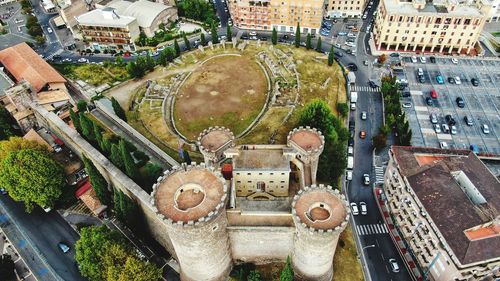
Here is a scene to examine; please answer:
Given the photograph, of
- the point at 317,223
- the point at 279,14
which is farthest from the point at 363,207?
the point at 279,14

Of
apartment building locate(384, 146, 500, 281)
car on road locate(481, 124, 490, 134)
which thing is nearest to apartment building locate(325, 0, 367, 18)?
car on road locate(481, 124, 490, 134)

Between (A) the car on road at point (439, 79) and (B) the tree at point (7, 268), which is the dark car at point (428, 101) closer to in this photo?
(A) the car on road at point (439, 79)

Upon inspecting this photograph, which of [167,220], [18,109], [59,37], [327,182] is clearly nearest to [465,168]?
[327,182]

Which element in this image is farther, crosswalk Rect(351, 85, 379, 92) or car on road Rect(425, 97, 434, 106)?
crosswalk Rect(351, 85, 379, 92)

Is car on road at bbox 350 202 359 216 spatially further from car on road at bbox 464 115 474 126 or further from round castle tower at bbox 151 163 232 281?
car on road at bbox 464 115 474 126

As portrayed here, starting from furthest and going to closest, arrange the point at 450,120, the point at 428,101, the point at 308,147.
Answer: the point at 428,101
the point at 450,120
the point at 308,147

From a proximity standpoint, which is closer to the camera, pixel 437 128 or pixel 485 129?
pixel 485 129

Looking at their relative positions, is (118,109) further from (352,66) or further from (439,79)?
(439,79)
